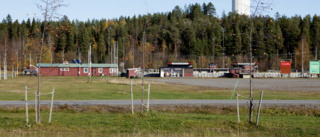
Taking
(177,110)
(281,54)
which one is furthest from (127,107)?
(281,54)

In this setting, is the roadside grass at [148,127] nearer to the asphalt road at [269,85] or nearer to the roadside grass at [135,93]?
the roadside grass at [135,93]

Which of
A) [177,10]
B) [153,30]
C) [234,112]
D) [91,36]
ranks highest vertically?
[177,10]

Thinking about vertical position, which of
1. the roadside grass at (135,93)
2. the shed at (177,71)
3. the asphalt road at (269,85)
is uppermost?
the shed at (177,71)

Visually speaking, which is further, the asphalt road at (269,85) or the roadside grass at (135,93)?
the asphalt road at (269,85)

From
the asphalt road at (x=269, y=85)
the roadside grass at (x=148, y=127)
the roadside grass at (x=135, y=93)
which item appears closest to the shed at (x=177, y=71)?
the asphalt road at (x=269, y=85)

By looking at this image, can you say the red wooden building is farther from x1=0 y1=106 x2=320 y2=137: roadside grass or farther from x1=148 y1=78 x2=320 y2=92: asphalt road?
x1=0 y1=106 x2=320 y2=137: roadside grass

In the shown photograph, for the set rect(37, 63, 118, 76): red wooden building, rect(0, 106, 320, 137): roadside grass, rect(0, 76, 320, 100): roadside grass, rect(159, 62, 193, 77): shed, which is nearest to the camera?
rect(0, 106, 320, 137): roadside grass

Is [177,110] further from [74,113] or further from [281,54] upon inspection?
[281,54]

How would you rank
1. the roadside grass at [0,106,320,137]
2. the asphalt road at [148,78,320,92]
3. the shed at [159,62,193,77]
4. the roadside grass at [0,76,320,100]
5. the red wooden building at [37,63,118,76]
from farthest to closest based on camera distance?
the red wooden building at [37,63,118,76], the shed at [159,62,193,77], the asphalt road at [148,78,320,92], the roadside grass at [0,76,320,100], the roadside grass at [0,106,320,137]

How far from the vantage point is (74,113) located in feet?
64.5

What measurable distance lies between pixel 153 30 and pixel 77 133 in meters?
7.99

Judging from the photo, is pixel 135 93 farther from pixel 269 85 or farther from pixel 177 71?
pixel 177 71

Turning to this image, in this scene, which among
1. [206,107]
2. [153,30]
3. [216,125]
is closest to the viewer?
[216,125]

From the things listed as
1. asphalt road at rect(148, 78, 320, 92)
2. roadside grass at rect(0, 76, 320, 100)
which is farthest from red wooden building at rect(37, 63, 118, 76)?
roadside grass at rect(0, 76, 320, 100)
